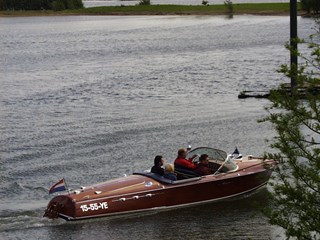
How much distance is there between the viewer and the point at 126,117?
129 feet

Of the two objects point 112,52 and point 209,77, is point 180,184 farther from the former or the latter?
point 112,52

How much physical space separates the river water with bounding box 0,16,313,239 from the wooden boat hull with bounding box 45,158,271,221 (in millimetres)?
277

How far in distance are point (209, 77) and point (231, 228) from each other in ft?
107

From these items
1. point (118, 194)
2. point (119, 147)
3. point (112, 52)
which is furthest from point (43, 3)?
point (118, 194)

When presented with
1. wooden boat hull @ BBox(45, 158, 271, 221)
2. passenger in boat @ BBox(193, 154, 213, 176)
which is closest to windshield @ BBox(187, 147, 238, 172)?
wooden boat hull @ BBox(45, 158, 271, 221)

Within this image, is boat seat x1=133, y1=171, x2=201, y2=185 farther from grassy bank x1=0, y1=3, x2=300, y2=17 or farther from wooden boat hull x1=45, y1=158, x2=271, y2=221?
grassy bank x1=0, y1=3, x2=300, y2=17

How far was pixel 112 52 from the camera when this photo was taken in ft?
253

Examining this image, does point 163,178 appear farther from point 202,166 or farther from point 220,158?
point 220,158

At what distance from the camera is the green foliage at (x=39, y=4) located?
5679 inches

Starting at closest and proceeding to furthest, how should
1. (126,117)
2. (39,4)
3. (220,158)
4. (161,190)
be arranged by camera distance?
(161,190)
(220,158)
(126,117)
(39,4)

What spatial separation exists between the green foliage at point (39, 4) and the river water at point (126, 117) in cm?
5617

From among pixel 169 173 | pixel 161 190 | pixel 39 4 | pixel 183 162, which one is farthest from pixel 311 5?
pixel 161 190

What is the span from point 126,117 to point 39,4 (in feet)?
360

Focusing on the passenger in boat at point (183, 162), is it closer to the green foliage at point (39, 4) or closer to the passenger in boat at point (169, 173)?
the passenger in boat at point (169, 173)
